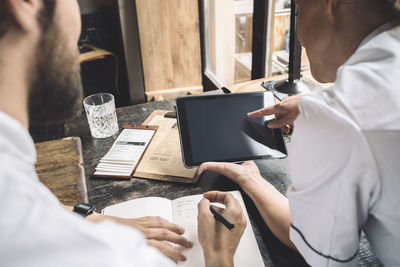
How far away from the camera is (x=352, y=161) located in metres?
0.55

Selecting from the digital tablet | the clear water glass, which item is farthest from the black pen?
the clear water glass

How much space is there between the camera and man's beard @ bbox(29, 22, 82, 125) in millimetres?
560

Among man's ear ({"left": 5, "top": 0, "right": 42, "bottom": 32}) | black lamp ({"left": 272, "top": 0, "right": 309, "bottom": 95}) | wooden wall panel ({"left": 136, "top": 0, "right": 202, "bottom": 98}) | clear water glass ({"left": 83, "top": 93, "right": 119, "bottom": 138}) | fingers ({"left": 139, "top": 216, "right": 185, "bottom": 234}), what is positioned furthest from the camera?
wooden wall panel ({"left": 136, "top": 0, "right": 202, "bottom": 98})

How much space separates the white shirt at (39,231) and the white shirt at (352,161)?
351mm

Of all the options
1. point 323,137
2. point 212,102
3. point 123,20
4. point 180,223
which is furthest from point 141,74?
point 323,137

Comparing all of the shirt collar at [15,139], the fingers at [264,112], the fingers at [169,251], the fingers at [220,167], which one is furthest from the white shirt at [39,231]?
the fingers at [264,112]

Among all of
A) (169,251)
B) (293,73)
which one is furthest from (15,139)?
(293,73)

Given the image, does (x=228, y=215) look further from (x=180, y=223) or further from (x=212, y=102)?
(x=212, y=102)

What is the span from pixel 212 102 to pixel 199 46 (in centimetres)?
185

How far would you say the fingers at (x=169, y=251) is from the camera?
2.35ft

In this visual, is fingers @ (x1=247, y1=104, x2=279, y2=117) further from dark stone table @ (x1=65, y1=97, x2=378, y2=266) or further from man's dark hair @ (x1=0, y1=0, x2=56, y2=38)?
man's dark hair @ (x1=0, y1=0, x2=56, y2=38)

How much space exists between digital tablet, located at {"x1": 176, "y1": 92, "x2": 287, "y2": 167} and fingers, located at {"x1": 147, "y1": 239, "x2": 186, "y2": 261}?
293 millimetres

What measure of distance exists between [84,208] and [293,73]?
→ 1031mm

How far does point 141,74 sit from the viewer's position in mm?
3104
